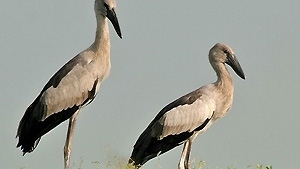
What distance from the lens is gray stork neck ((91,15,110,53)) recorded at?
17.1 meters

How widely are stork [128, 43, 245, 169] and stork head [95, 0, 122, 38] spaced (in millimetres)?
1558

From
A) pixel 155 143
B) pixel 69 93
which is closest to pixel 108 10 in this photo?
pixel 69 93

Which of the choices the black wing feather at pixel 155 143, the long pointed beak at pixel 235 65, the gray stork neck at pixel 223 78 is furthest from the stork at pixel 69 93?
the long pointed beak at pixel 235 65

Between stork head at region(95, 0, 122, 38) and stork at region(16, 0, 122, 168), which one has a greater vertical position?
stork head at region(95, 0, 122, 38)

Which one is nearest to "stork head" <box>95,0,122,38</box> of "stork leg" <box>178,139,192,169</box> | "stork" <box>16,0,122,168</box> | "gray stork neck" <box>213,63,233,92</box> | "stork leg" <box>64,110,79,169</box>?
"stork" <box>16,0,122,168</box>

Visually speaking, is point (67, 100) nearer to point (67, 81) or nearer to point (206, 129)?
point (67, 81)

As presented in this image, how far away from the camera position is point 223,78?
714 inches

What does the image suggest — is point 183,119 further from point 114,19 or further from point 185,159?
point 114,19

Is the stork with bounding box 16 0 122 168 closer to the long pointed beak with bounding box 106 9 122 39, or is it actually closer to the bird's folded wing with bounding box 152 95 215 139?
the long pointed beak with bounding box 106 9 122 39

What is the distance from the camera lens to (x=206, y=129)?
17.8 m

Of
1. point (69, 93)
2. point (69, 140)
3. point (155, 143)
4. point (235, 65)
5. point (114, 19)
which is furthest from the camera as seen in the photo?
point (235, 65)

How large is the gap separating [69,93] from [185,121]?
185 cm

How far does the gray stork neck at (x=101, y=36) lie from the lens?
17141mm

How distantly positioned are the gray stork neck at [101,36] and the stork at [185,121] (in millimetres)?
1533
